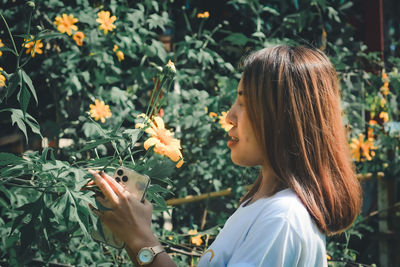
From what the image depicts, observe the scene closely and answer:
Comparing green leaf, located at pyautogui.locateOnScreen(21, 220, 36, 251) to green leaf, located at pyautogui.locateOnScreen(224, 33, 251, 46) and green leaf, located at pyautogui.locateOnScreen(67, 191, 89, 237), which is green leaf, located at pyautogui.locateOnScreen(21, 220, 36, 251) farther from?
green leaf, located at pyautogui.locateOnScreen(224, 33, 251, 46)

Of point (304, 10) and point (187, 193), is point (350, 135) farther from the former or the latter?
point (187, 193)

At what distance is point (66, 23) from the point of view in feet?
7.14

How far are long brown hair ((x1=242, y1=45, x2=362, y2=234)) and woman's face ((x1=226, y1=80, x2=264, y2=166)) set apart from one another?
0.9 inches

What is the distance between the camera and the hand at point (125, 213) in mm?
979

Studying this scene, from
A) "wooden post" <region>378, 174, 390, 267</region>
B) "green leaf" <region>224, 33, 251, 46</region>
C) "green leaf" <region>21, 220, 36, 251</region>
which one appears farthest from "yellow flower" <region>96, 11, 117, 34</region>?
"wooden post" <region>378, 174, 390, 267</region>

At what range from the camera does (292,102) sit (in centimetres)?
101

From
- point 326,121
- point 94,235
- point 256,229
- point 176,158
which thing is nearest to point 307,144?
point 326,121

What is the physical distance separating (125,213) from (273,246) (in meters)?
0.30

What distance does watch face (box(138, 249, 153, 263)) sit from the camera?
0.98 meters

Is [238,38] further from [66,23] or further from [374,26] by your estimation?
[374,26]

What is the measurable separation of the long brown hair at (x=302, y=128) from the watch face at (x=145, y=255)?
1.03ft

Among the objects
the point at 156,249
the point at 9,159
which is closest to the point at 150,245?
the point at 156,249

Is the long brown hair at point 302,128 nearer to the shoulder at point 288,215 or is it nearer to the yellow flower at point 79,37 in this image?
the shoulder at point 288,215

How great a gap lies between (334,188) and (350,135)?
1920mm
